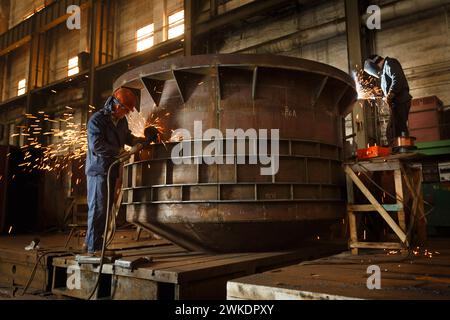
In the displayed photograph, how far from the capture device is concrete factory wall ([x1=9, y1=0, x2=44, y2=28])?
17.8 m

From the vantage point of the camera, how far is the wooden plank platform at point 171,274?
11.3 feet

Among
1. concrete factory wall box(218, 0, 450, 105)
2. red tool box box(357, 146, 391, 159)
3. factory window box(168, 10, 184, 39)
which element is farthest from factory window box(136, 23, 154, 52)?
red tool box box(357, 146, 391, 159)

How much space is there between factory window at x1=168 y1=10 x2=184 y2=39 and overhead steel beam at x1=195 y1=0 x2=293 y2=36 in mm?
1943

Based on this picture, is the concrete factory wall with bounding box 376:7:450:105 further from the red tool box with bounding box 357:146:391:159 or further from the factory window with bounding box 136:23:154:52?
the factory window with bounding box 136:23:154:52

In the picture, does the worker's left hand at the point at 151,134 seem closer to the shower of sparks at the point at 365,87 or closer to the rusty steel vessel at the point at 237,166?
the rusty steel vessel at the point at 237,166

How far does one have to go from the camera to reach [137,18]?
13.9 metres

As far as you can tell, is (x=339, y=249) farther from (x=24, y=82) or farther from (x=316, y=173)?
(x=24, y=82)

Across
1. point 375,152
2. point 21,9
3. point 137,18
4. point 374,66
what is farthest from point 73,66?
point 375,152

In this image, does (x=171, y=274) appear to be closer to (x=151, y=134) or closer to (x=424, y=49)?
(x=151, y=134)

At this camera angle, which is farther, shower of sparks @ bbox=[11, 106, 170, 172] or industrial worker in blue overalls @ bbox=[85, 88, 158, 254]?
shower of sparks @ bbox=[11, 106, 170, 172]

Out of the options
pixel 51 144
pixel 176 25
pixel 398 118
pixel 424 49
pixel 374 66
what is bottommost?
pixel 398 118

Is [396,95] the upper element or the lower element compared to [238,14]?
lower

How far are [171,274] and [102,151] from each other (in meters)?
1.86

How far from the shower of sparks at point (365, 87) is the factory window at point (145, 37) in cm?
799
